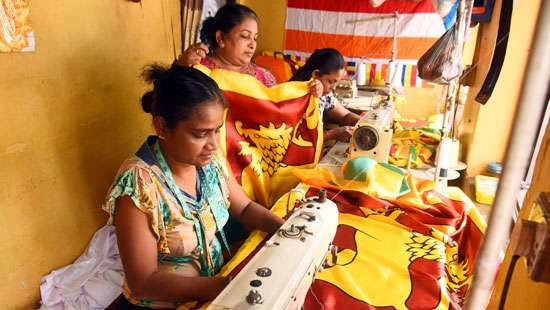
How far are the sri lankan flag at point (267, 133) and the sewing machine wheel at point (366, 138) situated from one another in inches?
10.4

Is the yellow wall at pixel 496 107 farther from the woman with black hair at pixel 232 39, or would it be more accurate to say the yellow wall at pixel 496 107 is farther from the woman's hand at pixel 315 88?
the woman with black hair at pixel 232 39

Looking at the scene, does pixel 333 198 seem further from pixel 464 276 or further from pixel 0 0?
pixel 0 0

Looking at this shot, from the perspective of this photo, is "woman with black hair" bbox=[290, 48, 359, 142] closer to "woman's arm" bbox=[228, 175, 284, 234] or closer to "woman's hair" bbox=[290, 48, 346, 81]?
"woman's hair" bbox=[290, 48, 346, 81]

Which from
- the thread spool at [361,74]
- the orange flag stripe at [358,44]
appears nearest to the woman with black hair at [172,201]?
the thread spool at [361,74]

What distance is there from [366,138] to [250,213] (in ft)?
2.70

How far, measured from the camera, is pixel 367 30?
5.02 meters

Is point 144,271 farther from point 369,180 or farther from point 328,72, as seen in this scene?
point 328,72

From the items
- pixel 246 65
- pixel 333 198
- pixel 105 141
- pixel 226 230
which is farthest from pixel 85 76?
pixel 333 198

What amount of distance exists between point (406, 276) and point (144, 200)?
922 millimetres

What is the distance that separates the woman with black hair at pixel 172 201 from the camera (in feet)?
3.72

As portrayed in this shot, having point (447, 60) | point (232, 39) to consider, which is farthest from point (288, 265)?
point (232, 39)

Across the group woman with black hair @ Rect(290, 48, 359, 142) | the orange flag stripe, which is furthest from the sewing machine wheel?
the orange flag stripe

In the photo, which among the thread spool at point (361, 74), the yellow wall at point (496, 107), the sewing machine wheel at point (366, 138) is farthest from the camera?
the thread spool at point (361, 74)

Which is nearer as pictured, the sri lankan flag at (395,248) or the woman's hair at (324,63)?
the sri lankan flag at (395,248)
